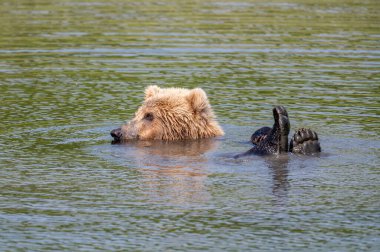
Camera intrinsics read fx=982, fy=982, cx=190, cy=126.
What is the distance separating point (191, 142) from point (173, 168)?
1.73m

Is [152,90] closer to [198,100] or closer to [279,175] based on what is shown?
[198,100]

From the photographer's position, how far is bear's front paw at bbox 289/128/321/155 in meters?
10.7

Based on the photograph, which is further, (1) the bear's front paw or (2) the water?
(1) the bear's front paw

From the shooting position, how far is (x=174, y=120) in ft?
41.3

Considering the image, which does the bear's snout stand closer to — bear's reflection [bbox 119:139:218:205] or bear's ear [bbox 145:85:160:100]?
bear's reflection [bbox 119:139:218:205]

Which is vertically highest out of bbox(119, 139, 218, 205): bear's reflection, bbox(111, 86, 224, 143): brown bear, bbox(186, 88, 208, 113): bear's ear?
bbox(186, 88, 208, 113): bear's ear

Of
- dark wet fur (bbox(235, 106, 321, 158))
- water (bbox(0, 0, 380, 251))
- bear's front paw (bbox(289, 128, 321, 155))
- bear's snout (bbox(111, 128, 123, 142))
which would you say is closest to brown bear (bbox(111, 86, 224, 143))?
bear's snout (bbox(111, 128, 123, 142))

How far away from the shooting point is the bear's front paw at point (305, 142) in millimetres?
10688

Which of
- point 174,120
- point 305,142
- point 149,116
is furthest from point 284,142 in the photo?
point 149,116

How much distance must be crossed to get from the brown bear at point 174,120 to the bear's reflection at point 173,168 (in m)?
0.22

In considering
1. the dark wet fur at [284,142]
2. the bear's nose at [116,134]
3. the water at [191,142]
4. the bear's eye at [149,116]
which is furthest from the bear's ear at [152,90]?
the dark wet fur at [284,142]

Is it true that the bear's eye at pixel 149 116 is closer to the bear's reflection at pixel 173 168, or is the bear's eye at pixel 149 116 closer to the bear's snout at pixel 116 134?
the bear's reflection at pixel 173 168

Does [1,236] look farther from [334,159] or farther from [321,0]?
[321,0]

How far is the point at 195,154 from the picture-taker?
11367 mm
